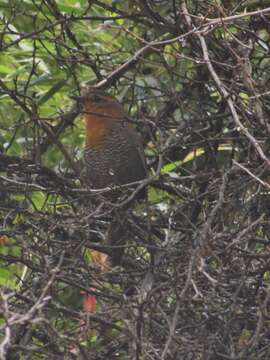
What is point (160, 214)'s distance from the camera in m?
3.38

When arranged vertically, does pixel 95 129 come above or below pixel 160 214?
above

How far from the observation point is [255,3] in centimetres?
352

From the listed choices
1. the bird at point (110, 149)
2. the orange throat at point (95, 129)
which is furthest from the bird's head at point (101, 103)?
the orange throat at point (95, 129)

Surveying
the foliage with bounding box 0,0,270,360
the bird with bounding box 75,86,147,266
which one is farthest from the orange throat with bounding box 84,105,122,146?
the foliage with bounding box 0,0,270,360

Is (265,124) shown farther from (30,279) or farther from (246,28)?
(30,279)

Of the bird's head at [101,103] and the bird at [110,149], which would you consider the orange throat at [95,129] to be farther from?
the bird's head at [101,103]

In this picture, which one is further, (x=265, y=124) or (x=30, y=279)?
(x=30, y=279)

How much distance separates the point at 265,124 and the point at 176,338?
709 millimetres

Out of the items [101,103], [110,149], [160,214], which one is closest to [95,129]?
[110,149]

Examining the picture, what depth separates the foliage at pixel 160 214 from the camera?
2.61 m

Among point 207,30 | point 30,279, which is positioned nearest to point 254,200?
point 207,30

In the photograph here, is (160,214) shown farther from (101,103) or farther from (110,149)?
(110,149)

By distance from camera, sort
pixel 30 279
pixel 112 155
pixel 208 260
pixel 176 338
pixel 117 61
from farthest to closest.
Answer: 1. pixel 112 155
2. pixel 117 61
3. pixel 30 279
4. pixel 208 260
5. pixel 176 338

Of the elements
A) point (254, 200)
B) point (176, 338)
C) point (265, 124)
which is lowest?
point (176, 338)
